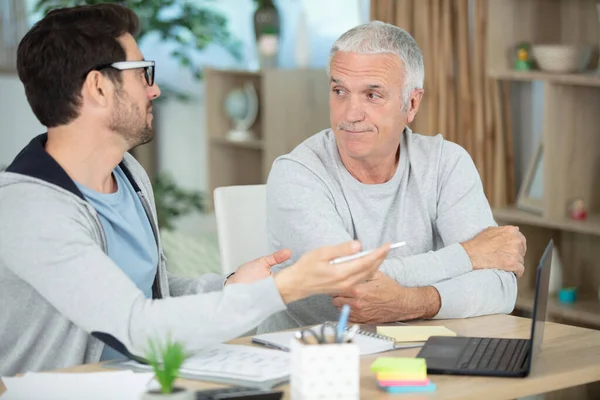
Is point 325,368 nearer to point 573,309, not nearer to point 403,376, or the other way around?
point 403,376

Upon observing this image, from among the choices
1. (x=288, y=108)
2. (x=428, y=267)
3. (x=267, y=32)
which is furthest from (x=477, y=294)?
(x=267, y=32)

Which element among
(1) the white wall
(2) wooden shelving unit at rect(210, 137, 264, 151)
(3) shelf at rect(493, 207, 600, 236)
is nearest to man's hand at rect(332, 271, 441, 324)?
(3) shelf at rect(493, 207, 600, 236)

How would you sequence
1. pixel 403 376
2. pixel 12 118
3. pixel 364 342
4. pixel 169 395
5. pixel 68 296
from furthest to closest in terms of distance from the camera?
pixel 12 118 < pixel 364 342 < pixel 68 296 < pixel 403 376 < pixel 169 395

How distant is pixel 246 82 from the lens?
5324 millimetres

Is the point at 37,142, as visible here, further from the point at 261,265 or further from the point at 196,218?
the point at 196,218

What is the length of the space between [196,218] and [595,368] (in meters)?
5.03

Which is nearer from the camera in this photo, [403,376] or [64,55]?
[403,376]

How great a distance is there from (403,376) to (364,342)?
28 cm

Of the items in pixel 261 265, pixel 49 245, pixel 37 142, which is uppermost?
pixel 37 142

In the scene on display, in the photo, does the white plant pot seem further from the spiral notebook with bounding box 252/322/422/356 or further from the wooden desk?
the spiral notebook with bounding box 252/322/422/356

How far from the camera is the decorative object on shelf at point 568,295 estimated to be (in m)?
3.61

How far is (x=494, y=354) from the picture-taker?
5.97ft

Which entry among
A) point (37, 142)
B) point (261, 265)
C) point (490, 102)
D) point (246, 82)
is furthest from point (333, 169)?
point (246, 82)

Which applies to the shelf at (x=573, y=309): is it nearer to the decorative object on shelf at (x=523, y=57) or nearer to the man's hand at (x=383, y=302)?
the decorative object on shelf at (x=523, y=57)
